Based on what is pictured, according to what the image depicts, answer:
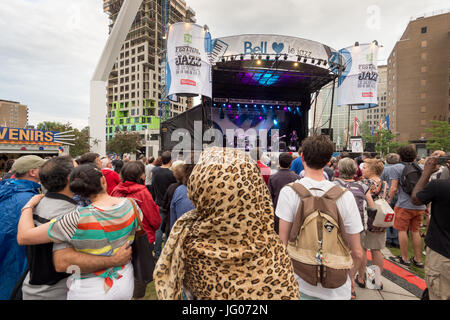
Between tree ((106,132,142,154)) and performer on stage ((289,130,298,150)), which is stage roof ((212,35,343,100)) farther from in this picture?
tree ((106,132,142,154))

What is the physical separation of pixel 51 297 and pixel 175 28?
1029 centimetres

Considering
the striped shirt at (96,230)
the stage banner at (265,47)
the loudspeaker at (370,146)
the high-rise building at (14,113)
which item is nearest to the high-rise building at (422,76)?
the loudspeaker at (370,146)

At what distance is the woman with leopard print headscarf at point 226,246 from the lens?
94 centimetres

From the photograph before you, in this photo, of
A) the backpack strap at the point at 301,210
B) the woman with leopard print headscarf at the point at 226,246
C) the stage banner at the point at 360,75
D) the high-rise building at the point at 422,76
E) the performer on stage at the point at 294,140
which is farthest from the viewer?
the high-rise building at the point at 422,76

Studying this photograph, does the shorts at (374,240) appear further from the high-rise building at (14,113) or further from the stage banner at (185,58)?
the high-rise building at (14,113)

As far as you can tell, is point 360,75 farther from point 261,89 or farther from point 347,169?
point 347,169

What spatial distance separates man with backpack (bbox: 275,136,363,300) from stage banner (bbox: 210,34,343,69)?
11.1 m

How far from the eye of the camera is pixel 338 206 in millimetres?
1499

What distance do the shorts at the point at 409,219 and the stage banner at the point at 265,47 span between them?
31.8 ft

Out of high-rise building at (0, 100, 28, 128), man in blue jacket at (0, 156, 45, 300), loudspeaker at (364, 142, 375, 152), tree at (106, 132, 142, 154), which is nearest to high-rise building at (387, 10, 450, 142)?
loudspeaker at (364, 142, 375, 152)

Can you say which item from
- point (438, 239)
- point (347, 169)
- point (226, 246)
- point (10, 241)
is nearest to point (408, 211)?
point (438, 239)

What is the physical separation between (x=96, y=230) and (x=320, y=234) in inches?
61.7

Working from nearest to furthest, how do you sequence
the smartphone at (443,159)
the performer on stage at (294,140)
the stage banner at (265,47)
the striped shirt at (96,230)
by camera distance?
the striped shirt at (96,230)
the smartphone at (443,159)
the stage banner at (265,47)
the performer on stage at (294,140)
